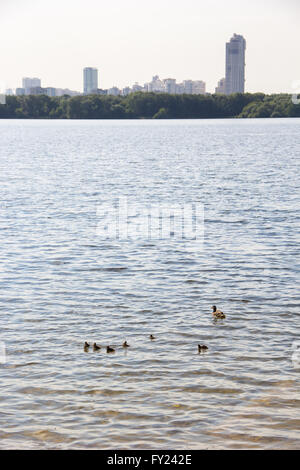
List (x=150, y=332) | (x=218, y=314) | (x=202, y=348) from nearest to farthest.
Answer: (x=202, y=348)
(x=150, y=332)
(x=218, y=314)

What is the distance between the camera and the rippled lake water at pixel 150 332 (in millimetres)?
12820

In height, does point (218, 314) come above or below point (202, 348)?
above

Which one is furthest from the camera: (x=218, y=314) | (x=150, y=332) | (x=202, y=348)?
(x=218, y=314)

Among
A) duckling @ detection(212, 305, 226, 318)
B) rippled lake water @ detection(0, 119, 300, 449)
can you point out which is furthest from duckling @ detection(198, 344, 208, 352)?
duckling @ detection(212, 305, 226, 318)

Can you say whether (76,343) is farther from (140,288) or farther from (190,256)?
(190,256)

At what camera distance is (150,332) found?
59.5ft

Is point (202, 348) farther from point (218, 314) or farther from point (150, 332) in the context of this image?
point (218, 314)

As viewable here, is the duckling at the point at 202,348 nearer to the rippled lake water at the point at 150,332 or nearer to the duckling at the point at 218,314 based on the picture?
the rippled lake water at the point at 150,332

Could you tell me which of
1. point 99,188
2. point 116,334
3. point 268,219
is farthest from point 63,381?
point 99,188

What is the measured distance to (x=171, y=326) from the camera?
18.5 metres

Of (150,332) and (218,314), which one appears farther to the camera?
(218,314)

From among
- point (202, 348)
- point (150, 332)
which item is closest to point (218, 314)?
point (150, 332)

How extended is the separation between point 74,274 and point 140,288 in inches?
127

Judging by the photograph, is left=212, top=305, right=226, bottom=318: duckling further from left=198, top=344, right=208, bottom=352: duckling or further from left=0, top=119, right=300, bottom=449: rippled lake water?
left=198, top=344, right=208, bottom=352: duckling
